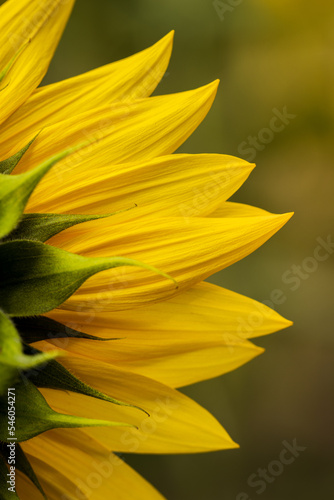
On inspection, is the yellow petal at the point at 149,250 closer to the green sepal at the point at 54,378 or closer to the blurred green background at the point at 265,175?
the green sepal at the point at 54,378

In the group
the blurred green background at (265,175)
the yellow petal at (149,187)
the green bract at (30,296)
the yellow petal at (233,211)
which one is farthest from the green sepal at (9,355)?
the blurred green background at (265,175)

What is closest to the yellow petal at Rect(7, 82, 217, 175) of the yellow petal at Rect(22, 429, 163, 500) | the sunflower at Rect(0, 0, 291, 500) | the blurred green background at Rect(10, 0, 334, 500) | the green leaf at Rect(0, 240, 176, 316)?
the sunflower at Rect(0, 0, 291, 500)

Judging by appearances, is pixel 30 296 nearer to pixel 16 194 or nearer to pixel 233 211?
pixel 16 194

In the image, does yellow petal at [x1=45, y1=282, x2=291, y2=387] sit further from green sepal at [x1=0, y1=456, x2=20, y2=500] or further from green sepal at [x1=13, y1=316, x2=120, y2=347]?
green sepal at [x1=0, y1=456, x2=20, y2=500]

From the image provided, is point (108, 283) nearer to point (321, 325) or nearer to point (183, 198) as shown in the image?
point (183, 198)

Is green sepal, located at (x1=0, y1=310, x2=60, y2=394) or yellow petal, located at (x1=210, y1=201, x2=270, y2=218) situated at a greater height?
yellow petal, located at (x1=210, y1=201, x2=270, y2=218)
